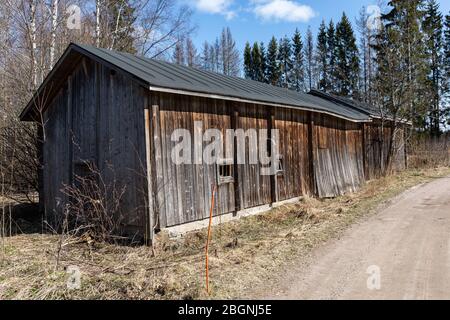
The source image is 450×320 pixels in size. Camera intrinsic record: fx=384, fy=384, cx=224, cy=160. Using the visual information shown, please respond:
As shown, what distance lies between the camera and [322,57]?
47781 millimetres

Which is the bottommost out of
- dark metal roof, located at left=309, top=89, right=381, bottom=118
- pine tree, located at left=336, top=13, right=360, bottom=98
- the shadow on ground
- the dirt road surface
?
the dirt road surface

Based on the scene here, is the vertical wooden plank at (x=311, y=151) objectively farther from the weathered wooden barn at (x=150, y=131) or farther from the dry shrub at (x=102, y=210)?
the dry shrub at (x=102, y=210)

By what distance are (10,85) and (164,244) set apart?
10.7 meters

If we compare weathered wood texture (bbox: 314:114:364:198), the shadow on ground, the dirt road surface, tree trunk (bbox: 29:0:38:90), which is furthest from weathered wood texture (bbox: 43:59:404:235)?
tree trunk (bbox: 29:0:38:90)

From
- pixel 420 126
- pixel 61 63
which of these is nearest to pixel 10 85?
pixel 61 63

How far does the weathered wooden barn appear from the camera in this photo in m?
8.54

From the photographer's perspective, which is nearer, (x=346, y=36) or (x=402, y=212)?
(x=402, y=212)

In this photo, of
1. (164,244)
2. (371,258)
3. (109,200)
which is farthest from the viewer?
(109,200)

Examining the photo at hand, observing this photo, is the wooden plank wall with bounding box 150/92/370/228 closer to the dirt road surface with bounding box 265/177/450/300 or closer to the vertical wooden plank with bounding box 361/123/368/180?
the vertical wooden plank with bounding box 361/123/368/180

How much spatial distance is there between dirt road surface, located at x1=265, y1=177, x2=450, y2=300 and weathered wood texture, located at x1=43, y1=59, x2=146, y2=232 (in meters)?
4.11

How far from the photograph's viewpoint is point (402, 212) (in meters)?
10.8

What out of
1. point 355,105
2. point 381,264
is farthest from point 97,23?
point 381,264

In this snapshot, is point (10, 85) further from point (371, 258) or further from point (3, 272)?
point (371, 258)

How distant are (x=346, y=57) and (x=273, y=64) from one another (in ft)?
32.9
